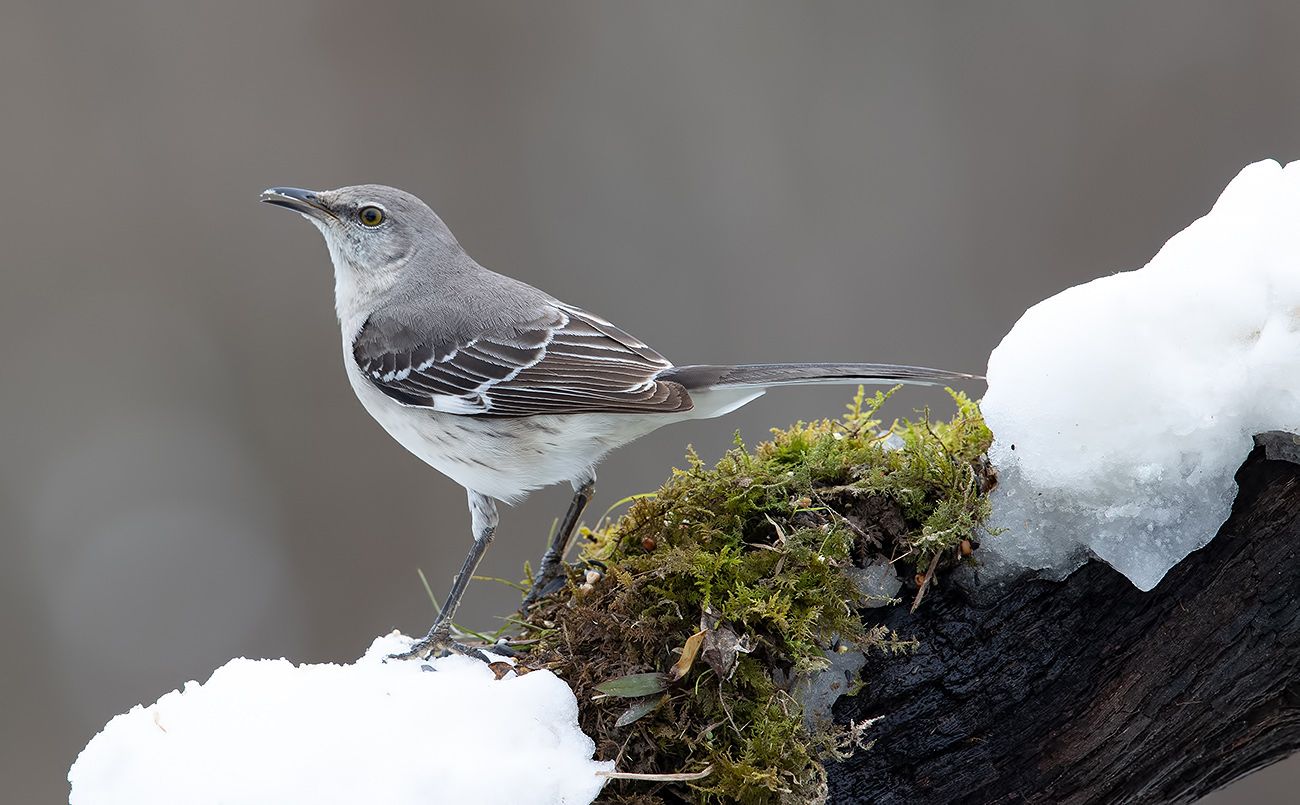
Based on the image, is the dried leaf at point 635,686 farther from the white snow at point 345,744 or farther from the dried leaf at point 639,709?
the white snow at point 345,744

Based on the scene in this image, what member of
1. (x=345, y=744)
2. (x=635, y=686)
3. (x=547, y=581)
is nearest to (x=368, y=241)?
(x=547, y=581)

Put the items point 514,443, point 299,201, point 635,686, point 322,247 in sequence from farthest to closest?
point 322,247, point 299,201, point 514,443, point 635,686

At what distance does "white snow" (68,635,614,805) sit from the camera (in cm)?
274

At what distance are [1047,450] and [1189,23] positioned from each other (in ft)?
20.6

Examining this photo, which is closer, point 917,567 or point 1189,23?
point 917,567

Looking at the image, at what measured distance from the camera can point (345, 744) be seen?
2.84 m

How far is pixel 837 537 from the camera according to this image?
3.06 metres

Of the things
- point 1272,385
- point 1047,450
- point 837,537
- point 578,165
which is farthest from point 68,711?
point 1272,385

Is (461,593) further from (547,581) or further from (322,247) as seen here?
(322,247)

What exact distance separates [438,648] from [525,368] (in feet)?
4.23

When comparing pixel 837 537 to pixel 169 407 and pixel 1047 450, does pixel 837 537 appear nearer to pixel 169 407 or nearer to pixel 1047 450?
pixel 1047 450

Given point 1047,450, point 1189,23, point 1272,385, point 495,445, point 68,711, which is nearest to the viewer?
point 1272,385

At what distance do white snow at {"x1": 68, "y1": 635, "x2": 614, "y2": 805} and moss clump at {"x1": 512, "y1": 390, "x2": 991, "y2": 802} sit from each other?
17cm

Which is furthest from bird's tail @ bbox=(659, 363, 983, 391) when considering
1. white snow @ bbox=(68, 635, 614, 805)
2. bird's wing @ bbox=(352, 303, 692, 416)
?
white snow @ bbox=(68, 635, 614, 805)
